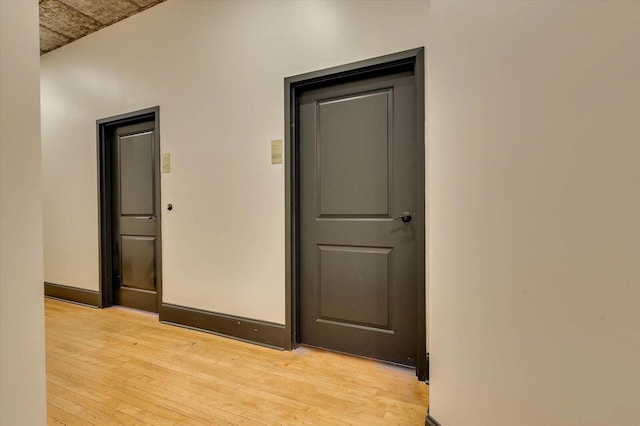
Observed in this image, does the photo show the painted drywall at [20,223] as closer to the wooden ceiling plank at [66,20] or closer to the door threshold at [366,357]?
the door threshold at [366,357]

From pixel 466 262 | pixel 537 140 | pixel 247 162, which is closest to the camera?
pixel 537 140

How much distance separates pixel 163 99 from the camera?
9.57 feet

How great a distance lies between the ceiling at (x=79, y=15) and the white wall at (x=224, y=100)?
90 mm

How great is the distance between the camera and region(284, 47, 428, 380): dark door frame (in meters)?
1.92

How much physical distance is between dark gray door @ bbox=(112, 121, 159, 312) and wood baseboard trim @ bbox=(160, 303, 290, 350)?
0.44 metres

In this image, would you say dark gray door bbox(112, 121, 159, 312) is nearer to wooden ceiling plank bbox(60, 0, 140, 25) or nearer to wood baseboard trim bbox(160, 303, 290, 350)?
wood baseboard trim bbox(160, 303, 290, 350)

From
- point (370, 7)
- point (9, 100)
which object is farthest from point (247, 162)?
point (9, 100)

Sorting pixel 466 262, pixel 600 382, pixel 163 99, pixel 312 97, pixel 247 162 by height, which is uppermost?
pixel 163 99

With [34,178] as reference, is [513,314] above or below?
below

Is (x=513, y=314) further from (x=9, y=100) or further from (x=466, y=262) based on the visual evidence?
(x=9, y=100)

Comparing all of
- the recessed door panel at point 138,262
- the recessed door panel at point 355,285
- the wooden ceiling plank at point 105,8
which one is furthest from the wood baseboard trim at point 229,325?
the wooden ceiling plank at point 105,8

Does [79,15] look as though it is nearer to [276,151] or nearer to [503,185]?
[276,151]

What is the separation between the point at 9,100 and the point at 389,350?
217 centimetres

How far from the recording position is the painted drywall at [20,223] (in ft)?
3.28
